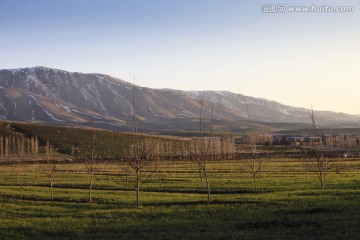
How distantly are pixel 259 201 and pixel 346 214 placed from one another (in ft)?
29.3

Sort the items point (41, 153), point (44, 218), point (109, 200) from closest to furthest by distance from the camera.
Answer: point (44, 218) → point (109, 200) → point (41, 153)

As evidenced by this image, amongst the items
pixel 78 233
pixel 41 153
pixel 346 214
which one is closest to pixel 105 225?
pixel 78 233

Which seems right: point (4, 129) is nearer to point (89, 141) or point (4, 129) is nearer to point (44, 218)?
point (89, 141)

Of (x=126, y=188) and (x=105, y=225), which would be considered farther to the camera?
(x=126, y=188)

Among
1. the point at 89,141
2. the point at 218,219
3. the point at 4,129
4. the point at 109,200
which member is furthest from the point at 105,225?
the point at 4,129

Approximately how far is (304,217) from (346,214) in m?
3.03

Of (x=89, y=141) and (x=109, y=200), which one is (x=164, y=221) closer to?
(x=109, y=200)

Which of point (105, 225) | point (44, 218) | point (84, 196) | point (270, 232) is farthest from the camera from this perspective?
point (84, 196)

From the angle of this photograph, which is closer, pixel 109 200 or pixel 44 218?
pixel 44 218

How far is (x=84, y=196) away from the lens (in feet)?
143

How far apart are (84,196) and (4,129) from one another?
512ft

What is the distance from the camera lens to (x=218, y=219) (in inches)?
1110

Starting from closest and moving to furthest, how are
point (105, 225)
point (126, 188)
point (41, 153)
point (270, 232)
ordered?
point (270, 232)
point (105, 225)
point (126, 188)
point (41, 153)

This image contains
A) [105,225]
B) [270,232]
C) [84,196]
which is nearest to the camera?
[270,232]
